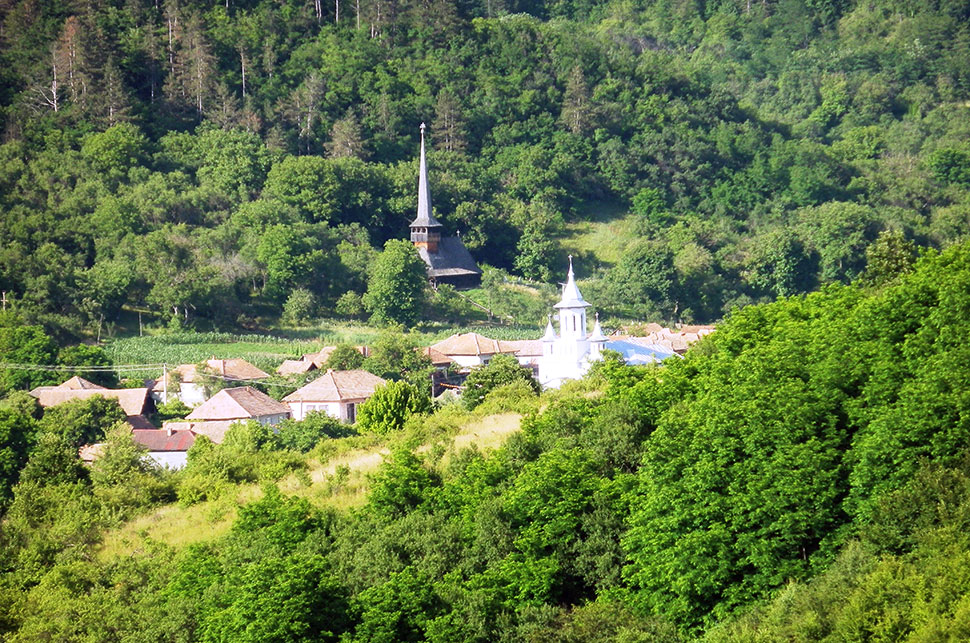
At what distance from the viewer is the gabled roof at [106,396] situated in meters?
54.5

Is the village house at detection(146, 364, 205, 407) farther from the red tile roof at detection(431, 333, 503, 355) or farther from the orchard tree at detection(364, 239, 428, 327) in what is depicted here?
the orchard tree at detection(364, 239, 428, 327)

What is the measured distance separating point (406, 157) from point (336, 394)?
117ft

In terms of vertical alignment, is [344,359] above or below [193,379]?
above

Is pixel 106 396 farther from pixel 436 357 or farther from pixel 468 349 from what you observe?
pixel 468 349

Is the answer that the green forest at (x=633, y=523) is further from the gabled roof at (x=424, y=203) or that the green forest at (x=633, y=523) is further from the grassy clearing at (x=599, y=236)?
the grassy clearing at (x=599, y=236)

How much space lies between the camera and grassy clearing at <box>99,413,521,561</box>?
35.1 m

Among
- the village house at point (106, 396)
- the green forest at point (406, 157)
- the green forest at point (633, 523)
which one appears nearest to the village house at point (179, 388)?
the village house at point (106, 396)

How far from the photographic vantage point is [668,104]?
10012 centimetres

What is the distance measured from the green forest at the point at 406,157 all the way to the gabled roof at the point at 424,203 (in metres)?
0.70

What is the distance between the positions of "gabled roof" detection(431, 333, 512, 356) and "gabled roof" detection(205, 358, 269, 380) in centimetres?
711

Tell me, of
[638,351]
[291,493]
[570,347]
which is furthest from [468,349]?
[291,493]

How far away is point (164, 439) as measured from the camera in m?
50.8

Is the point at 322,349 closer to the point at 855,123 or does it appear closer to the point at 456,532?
the point at 456,532

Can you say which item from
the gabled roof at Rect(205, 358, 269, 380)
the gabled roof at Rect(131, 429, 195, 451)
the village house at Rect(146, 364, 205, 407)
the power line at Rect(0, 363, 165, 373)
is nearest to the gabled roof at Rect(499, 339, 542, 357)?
the gabled roof at Rect(205, 358, 269, 380)
